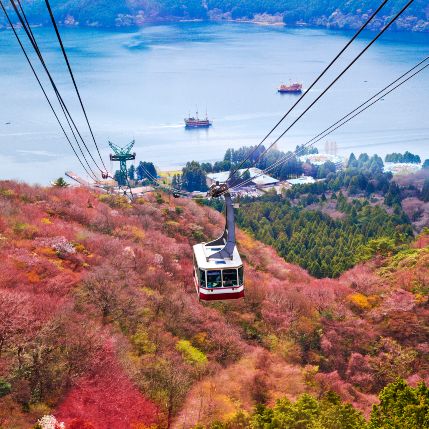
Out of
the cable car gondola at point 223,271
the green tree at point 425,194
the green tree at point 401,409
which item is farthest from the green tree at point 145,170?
the green tree at point 401,409

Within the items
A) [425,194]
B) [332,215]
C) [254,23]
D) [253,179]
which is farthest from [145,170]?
[254,23]

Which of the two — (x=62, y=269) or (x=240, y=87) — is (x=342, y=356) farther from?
(x=240, y=87)

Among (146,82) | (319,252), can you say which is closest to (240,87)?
(146,82)

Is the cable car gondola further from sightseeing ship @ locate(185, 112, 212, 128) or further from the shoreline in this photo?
the shoreline

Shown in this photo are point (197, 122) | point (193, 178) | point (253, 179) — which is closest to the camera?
point (253, 179)

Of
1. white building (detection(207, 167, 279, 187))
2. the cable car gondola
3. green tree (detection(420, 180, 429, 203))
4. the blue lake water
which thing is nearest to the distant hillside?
the blue lake water

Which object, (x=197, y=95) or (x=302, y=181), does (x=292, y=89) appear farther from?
(x=302, y=181)

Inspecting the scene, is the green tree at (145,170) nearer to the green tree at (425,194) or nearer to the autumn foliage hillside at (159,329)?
the green tree at (425,194)
